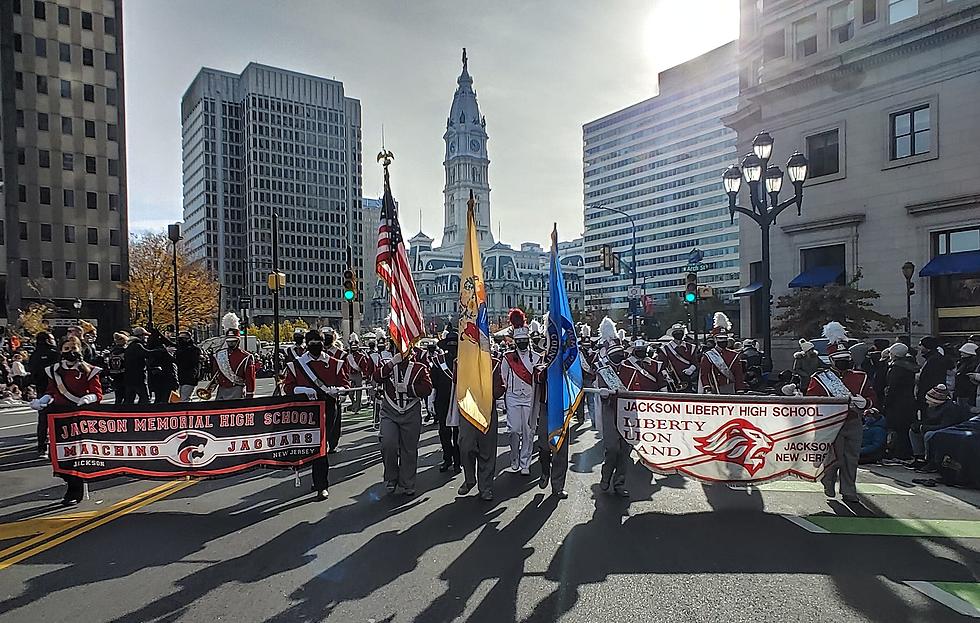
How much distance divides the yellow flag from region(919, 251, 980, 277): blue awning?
21286 mm

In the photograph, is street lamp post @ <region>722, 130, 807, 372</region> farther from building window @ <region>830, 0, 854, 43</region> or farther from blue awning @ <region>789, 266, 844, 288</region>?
building window @ <region>830, 0, 854, 43</region>

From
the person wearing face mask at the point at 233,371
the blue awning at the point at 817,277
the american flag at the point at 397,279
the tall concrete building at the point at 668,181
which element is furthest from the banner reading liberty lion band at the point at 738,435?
the tall concrete building at the point at 668,181

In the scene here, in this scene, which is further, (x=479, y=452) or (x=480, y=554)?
(x=479, y=452)

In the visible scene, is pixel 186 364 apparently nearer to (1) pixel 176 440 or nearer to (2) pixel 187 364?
(2) pixel 187 364

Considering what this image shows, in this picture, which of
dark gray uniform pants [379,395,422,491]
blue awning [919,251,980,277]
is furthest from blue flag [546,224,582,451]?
blue awning [919,251,980,277]

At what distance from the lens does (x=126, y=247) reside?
58.5 meters

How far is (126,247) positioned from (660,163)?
307ft

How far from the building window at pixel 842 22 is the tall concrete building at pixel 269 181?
106 meters

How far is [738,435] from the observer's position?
8.20 m

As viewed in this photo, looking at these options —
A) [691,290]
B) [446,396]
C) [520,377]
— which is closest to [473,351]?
[520,377]

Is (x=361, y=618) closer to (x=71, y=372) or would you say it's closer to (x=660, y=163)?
(x=71, y=372)

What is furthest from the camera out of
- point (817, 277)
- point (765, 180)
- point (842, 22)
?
point (842, 22)

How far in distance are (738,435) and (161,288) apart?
5406cm

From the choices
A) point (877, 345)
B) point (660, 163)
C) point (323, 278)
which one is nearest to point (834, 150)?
point (877, 345)
